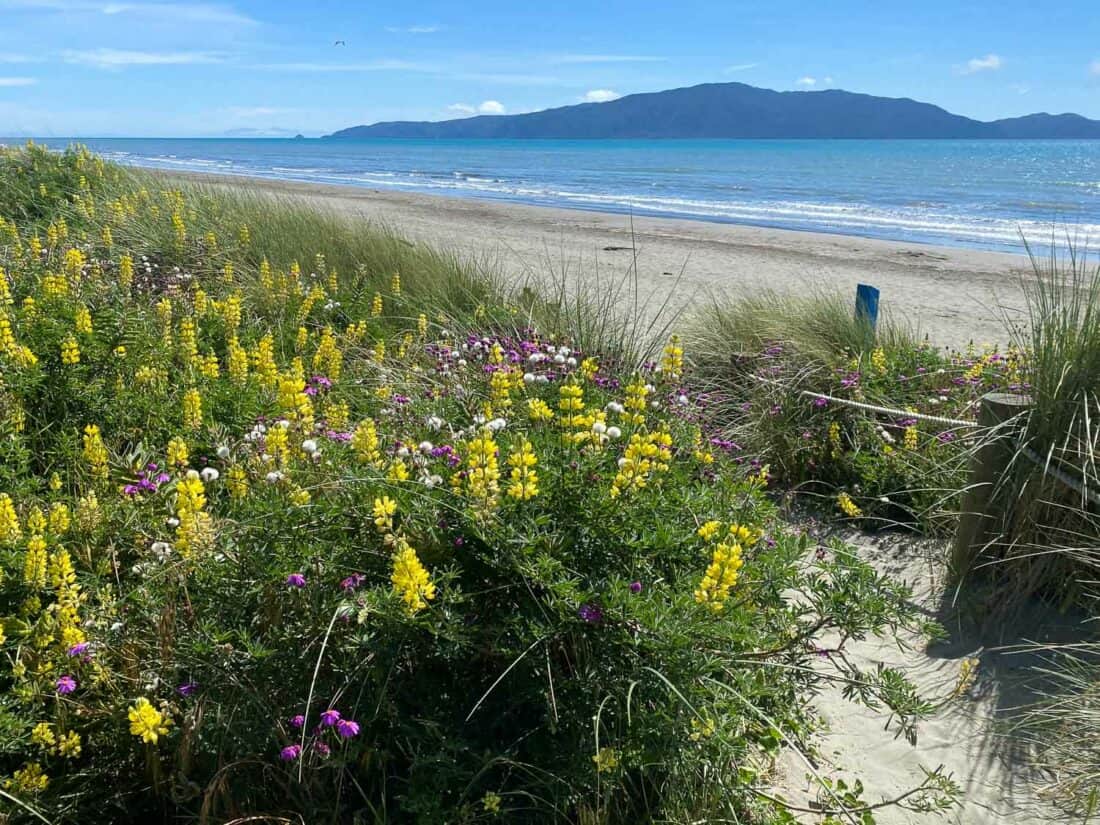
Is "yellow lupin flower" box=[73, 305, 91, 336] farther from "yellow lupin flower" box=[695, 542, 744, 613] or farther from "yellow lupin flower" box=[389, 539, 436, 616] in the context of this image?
"yellow lupin flower" box=[695, 542, 744, 613]

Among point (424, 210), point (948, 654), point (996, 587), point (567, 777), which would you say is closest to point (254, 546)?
point (567, 777)

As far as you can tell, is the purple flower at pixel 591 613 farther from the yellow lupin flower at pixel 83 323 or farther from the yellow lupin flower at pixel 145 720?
the yellow lupin flower at pixel 83 323

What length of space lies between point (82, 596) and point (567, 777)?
1468 mm

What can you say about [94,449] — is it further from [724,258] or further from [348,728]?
[724,258]

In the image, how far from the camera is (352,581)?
2309mm

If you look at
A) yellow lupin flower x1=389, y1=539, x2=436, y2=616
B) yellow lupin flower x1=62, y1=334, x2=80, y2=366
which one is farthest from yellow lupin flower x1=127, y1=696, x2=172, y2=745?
yellow lupin flower x1=62, y1=334, x2=80, y2=366

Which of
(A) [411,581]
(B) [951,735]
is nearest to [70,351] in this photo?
(A) [411,581]

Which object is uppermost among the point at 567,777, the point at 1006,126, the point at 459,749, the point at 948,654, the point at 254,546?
the point at 1006,126

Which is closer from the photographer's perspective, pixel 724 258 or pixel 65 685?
pixel 65 685

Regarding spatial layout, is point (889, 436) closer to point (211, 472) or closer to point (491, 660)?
point (491, 660)

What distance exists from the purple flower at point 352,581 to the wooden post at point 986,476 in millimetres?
2782

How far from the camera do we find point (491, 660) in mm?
2350

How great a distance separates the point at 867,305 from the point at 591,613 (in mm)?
4722

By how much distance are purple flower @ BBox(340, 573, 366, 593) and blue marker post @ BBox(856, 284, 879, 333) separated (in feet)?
15.6
